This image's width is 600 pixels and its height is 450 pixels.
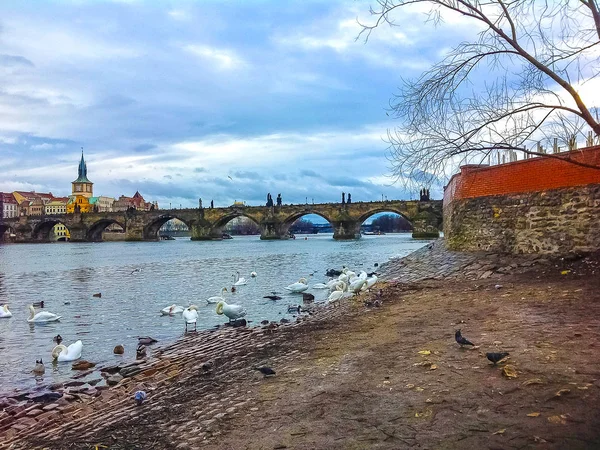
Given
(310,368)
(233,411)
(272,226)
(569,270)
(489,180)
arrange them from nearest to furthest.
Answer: (233,411)
(310,368)
(569,270)
(489,180)
(272,226)

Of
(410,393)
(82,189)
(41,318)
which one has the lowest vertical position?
(41,318)

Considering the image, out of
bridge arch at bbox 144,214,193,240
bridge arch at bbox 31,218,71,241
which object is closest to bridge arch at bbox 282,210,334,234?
A: bridge arch at bbox 144,214,193,240

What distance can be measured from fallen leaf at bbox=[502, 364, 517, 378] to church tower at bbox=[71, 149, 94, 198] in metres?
179

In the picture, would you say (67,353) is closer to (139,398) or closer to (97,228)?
(139,398)

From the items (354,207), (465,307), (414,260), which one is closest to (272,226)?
(354,207)

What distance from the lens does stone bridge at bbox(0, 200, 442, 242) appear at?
78.2 m

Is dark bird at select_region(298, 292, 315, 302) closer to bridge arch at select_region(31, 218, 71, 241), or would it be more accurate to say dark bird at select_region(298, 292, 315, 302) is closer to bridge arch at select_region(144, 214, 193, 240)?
bridge arch at select_region(144, 214, 193, 240)

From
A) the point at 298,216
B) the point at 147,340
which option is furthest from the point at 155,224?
the point at 147,340

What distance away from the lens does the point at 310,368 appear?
648 cm

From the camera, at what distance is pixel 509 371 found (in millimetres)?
5102

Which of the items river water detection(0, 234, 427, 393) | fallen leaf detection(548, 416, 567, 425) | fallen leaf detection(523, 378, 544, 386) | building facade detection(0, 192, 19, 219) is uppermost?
building facade detection(0, 192, 19, 219)

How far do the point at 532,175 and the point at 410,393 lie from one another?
12.0m

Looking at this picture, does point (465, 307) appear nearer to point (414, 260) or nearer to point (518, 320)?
point (518, 320)

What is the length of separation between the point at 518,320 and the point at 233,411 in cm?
486
